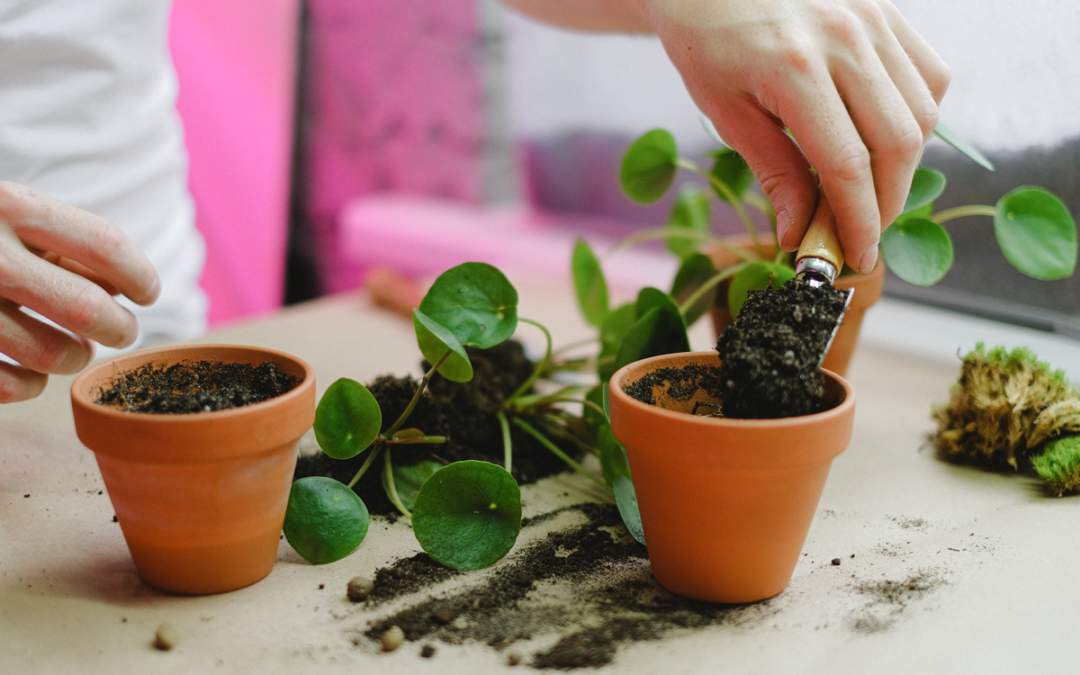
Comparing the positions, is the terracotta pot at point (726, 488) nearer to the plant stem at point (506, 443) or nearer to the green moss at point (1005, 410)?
the plant stem at point (506, 443)

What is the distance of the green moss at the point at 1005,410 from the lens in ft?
2.66

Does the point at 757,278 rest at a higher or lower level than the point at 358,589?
higher

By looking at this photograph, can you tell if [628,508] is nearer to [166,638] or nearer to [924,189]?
[166,638]

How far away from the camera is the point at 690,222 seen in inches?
48.3

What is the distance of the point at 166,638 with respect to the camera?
553 mm

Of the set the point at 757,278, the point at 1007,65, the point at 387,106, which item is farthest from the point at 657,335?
the point at 387,106

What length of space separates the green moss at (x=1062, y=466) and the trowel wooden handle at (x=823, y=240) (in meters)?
0.32

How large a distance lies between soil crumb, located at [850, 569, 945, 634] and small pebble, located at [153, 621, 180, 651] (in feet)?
1.58

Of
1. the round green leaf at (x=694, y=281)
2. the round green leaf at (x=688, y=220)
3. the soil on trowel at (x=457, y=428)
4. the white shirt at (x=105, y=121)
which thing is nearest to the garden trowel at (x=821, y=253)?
the round green leaf at (x=694, y=281)

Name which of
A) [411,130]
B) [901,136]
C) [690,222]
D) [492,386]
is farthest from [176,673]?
[411,130]

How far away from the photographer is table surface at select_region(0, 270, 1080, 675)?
21.5 inches

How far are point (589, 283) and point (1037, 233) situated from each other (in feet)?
1.67

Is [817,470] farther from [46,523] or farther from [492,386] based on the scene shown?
[46,523]

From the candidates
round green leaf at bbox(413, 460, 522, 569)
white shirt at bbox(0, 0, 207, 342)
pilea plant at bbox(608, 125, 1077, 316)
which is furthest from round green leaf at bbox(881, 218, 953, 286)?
white shirt at bbox(0, 0, 207, 342)
